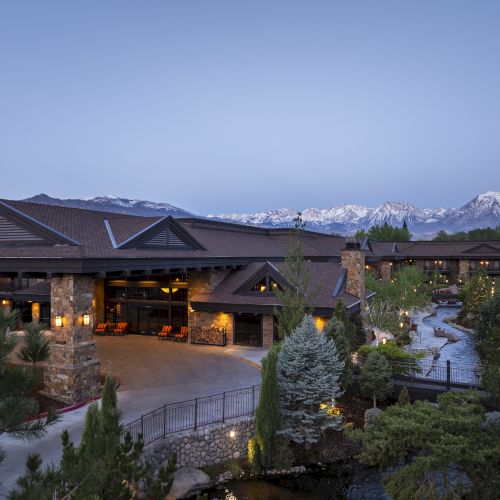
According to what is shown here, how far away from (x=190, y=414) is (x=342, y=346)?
28.0 ft

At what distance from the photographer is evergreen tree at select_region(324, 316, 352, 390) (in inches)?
877

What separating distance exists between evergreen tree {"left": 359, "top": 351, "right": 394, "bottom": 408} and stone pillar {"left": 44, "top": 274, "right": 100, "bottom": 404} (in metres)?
12.6

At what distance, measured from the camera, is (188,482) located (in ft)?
50.5

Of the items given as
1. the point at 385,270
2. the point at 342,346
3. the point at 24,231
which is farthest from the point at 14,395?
the point at 385,270

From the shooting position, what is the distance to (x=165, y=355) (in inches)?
1094

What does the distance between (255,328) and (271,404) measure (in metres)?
13.6

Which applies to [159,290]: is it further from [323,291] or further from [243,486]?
[243,486]

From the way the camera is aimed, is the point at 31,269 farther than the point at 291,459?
Yes

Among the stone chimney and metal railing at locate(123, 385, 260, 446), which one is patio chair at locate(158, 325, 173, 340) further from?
metal railing at locate(123, 385, 260, 446)

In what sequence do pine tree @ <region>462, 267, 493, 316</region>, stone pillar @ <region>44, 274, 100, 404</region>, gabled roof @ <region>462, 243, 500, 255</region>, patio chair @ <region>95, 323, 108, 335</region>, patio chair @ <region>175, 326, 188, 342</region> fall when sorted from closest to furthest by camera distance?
stone pillar @ <region>44, 274, 100, 404</region> → patio chair @ <region>175, 326, 188, 342</region> → patio chair @ <region>95, 323, 108, 335</region> → pine tree @ <region>462, 267, 493, 316</region> → gabled roof @ <region>462, 243, 500, 255</region>

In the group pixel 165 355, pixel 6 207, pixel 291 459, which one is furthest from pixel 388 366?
pixel 6 207

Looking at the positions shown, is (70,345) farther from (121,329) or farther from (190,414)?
(121,329)

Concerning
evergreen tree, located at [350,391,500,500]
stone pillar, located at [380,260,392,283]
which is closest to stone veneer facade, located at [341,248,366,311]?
evergreen tree, located at [350,391,500,500]

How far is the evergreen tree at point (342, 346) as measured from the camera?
73.0ft
